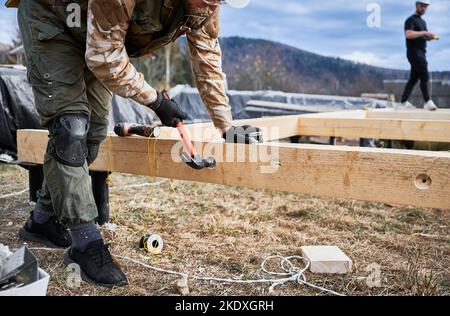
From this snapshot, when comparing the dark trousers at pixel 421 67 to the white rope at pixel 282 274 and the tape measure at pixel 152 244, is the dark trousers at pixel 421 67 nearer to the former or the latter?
the white rope at pixel 282 274

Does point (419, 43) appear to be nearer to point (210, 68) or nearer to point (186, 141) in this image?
point (210, 68)

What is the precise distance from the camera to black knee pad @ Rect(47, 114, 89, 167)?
5.95ft

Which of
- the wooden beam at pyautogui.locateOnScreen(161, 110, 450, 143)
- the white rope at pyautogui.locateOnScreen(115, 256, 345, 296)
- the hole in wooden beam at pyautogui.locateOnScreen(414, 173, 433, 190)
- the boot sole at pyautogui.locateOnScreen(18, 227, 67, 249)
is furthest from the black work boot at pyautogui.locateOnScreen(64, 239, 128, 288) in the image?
the hole in wooden beam at pyautogui.locateOnScreen(414, 173, 433, 190)

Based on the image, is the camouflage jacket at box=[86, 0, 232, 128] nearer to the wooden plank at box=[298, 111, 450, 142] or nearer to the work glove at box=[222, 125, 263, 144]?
the work glove at box=[222, 125, 263, 144]

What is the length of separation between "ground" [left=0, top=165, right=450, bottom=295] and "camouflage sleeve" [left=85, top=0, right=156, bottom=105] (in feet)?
2.96

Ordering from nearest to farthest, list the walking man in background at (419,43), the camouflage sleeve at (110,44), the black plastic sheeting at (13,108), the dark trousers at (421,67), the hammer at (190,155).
Answer: the camouflage sleeve at (110,44) → the hammer at (190,155) → the black plastic sheeting at (13,108) → the walking man in background at (419,43) → the dark trousers at (421,67)

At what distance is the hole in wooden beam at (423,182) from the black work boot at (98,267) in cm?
132

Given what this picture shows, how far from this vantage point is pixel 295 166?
1.99m

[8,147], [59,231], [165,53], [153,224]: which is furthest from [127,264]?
[165,53]

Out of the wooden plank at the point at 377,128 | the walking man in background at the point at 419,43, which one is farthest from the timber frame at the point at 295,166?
the walking man in background at the point at 419,43

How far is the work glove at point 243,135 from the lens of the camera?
2146 millimetres

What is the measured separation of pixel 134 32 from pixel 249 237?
137 cm

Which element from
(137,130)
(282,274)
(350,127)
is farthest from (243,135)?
(350,127)

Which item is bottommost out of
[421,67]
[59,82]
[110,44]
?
[59,82]
